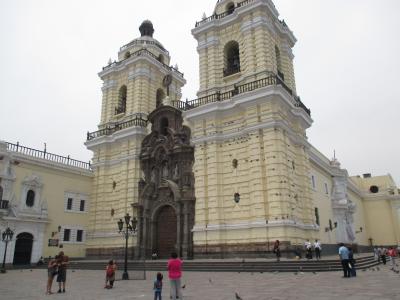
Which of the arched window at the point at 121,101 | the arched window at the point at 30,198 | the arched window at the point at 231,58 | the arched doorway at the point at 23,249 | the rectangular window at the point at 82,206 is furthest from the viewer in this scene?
the arched window at the point at 121,101

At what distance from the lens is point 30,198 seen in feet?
90.8

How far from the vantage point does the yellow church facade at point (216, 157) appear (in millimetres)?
22203

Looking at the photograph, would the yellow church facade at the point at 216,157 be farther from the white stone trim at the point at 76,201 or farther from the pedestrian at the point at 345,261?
the pedestrian at the point at 345,261

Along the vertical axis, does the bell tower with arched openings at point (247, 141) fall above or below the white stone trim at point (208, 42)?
below

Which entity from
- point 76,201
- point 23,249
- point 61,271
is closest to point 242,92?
point 61,271

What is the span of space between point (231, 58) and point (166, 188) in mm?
11204

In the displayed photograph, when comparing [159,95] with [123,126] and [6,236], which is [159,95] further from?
[6,236]

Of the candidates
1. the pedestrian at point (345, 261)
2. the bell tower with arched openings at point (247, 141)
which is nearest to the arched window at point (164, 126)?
the bell tower with arched openings at point (247, 141)

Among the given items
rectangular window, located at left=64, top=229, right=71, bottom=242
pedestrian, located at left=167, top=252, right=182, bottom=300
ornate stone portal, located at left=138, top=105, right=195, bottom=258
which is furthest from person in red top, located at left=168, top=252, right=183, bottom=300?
rectangular window, located at left=64, top=229, right=71, bottom=242

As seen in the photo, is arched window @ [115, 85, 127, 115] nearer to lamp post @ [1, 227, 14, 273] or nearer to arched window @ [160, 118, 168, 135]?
arched window @ [160, 118, 168, 135]

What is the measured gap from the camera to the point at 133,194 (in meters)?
28.8

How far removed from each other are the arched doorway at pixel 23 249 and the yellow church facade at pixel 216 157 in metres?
2.50

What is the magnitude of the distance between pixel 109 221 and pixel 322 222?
1738cm

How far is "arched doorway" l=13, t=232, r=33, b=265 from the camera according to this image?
2620cm
